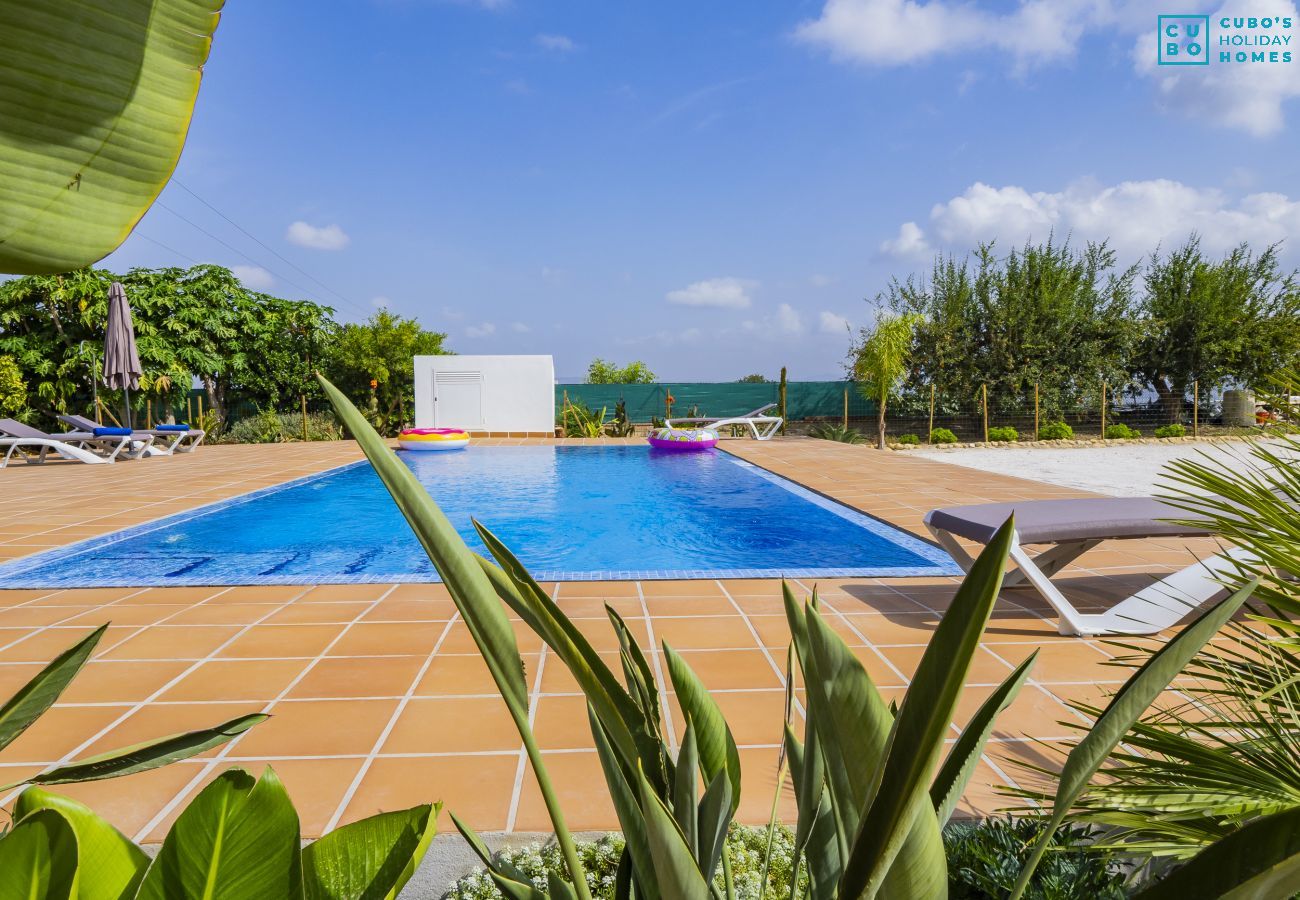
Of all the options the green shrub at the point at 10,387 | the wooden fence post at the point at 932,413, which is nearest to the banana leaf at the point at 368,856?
the wooden fence post at the point at 932,413

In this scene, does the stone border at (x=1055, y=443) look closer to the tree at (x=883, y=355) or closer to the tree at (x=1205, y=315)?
the tree at (x=883, y=355)

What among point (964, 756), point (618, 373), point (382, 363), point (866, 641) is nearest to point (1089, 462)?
point (866, 641)

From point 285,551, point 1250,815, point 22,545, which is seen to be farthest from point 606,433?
point 1250,815

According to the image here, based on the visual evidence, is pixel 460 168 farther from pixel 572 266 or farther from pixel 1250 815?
pixel 1250 815

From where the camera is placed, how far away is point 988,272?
1858cm

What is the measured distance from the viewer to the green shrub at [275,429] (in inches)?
628

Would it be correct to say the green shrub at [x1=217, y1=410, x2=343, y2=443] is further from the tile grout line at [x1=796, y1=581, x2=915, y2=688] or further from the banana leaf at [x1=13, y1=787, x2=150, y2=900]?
the banana leaf at [x1=13, y1=787, x2=150, y2=900]

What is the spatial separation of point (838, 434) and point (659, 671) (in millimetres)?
14730

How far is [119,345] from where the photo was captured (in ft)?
40.3

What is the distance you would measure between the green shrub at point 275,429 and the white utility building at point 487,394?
7.28ft

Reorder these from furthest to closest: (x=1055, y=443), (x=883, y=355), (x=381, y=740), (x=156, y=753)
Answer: (x=1055, y=443) → (x=883, y=355) → (x=381, y=740) → (x=156, y=753)

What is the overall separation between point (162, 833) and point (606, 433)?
54.2 feet

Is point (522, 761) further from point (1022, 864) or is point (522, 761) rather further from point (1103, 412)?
point (1103, 412)

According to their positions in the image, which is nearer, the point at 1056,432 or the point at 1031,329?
the point at 1056,432
